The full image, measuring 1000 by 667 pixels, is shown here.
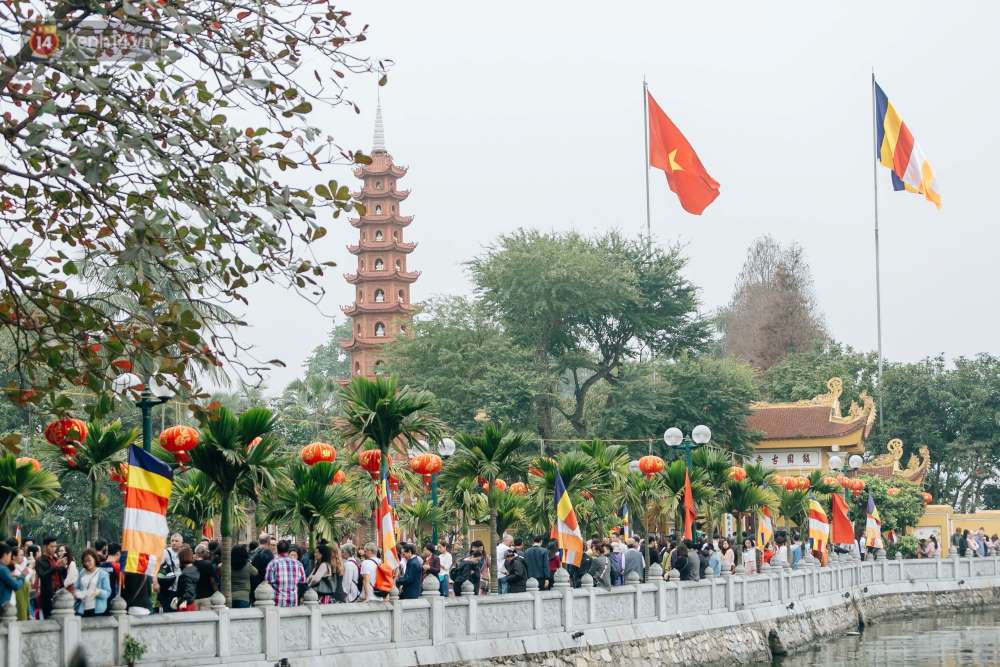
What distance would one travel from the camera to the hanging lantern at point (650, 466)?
3086cm

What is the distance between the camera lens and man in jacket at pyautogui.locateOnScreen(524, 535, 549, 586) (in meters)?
20.0

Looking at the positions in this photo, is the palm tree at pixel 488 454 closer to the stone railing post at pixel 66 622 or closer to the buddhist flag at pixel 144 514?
the buddhist flag at pixel 144 514

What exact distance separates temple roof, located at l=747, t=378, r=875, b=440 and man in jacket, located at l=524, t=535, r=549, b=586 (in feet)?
109

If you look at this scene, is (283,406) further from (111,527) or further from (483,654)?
(483,654)

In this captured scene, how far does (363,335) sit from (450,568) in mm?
41175

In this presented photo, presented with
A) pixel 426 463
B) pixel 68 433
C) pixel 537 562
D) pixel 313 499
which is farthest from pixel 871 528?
pixel 68 433

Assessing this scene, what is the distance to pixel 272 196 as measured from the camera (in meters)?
10.9

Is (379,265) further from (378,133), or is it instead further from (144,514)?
(144,514)

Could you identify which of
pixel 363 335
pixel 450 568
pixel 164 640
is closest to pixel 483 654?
pixel 450 568

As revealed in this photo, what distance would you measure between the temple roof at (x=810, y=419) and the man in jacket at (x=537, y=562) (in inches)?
1313

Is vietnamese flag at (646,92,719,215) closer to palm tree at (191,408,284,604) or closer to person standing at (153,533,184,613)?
palm tree at (191,408,284,604)

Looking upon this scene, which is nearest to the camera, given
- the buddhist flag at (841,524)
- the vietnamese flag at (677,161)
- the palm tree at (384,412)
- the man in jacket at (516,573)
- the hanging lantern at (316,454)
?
the palm tree at (384,412)

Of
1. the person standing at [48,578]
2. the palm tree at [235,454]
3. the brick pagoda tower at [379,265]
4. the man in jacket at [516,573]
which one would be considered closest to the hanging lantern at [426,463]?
the man in jacket at [516,573]

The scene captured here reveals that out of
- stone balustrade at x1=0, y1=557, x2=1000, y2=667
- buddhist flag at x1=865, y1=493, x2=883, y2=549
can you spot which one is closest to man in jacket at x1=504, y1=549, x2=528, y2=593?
stone balustrade at x1=0, y1=557, x2=1000, y2=667
